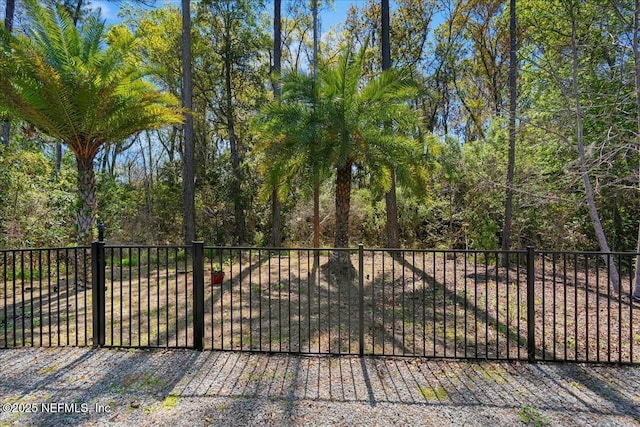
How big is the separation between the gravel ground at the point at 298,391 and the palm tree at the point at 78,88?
4214mm

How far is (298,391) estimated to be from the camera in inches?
117

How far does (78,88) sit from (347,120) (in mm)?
4851

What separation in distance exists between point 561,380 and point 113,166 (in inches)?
865

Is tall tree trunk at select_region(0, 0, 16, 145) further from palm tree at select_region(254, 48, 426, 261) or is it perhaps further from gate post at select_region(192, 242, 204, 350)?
Result: gate post at select_region(192, 242, 204, 350)

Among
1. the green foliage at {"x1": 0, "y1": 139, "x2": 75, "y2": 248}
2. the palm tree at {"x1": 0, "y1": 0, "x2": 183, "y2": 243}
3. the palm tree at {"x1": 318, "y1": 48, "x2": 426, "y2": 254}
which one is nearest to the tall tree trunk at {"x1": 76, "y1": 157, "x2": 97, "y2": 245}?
the palm tree at {"x1": 0, "y1": 0, "x2": 183, "y2": 243}

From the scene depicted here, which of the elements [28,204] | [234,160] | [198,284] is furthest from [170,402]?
[234,160]

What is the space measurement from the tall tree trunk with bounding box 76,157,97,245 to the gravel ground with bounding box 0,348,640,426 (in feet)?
11.9

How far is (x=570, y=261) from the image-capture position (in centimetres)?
882

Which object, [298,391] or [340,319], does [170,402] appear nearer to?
[298,391]

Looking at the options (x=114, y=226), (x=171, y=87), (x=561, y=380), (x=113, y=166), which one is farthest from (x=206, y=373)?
(x=113, y=166)

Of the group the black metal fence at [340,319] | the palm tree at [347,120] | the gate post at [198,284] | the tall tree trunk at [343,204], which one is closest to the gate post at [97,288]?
the black metal fence at [340,319]

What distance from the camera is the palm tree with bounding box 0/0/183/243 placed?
5.82m

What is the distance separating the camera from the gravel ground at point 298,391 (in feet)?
8.57

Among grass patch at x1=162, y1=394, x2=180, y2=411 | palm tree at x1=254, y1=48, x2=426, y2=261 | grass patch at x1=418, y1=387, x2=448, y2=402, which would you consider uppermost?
palm tree at x1=254, y1=48, x2=426, y2=261
